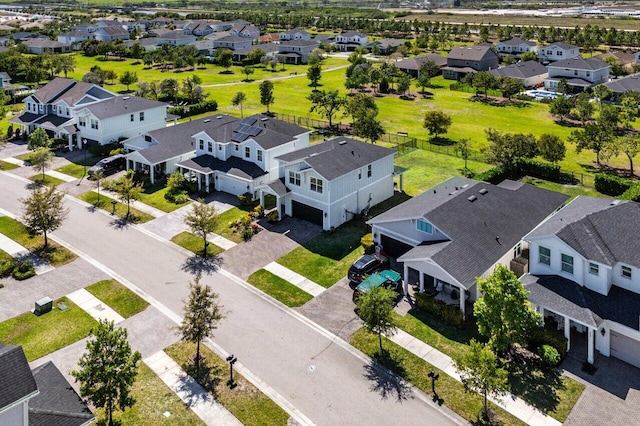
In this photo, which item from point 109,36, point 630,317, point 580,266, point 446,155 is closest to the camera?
point 630,317

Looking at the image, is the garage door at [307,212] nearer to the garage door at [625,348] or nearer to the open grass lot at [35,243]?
the open grass lot at [35,243]

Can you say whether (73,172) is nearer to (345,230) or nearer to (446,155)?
(345,230)

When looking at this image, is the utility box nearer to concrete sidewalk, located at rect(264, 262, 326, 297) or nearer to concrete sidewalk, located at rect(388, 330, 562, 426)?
concrete sidewalk, located at rect(264, 262, 326, 297)

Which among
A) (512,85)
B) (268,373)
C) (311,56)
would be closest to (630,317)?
(268,373)

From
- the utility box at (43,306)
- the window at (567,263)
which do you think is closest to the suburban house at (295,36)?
the utility box at (43,306)

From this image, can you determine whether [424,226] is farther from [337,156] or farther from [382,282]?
[337,156]
